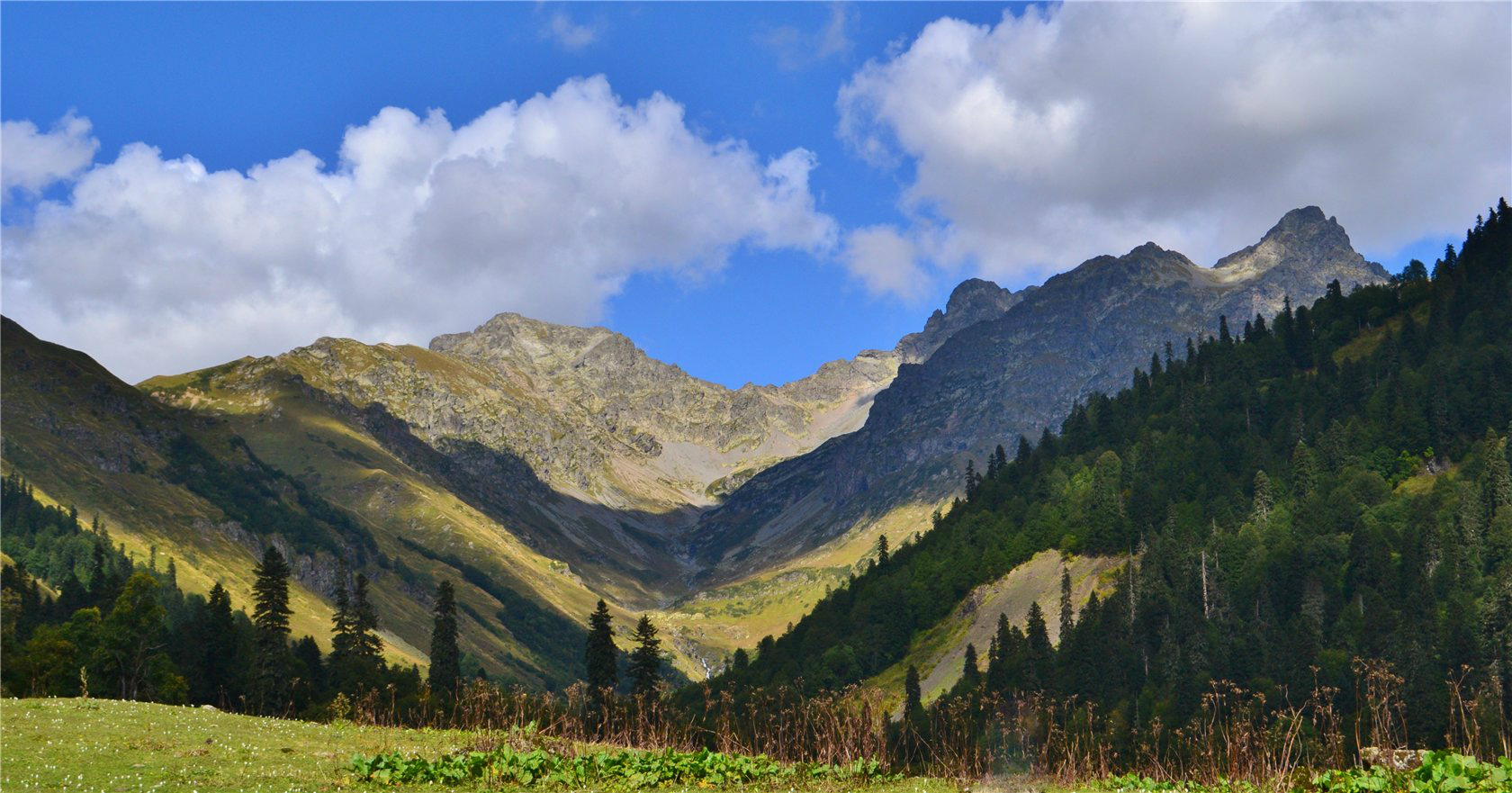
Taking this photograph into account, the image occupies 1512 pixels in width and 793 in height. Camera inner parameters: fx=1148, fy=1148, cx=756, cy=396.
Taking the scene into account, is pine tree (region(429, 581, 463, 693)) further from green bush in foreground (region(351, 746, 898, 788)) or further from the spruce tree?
green bush in foreground (region(351, 746, 898, 788))

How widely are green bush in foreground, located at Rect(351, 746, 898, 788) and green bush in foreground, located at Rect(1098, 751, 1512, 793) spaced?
551 inches

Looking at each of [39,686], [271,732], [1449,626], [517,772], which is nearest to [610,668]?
[39,686]

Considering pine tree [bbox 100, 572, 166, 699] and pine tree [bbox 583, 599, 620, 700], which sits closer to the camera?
pine tree [bbox 100, 572, 166, 699]

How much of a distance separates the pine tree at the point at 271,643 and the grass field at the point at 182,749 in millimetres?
84995

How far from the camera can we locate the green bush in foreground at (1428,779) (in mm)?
37000

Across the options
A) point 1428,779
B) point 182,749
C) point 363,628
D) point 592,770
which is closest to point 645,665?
point 363,628

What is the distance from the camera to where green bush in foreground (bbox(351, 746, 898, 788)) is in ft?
140

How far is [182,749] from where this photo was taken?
46.5 m

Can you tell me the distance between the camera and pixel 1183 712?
198250mm

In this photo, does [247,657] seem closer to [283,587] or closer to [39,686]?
[283,587]

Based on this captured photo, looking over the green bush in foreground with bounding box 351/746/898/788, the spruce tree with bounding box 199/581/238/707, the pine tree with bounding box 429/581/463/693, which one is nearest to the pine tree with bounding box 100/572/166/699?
the spruce tree with bounding box 199/581/238/707

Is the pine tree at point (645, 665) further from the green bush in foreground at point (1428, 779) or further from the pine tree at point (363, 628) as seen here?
the green bush in foreground at point (1428, 779)

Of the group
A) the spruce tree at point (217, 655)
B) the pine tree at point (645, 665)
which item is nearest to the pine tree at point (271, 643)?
the spruce tree at point (217, 655)

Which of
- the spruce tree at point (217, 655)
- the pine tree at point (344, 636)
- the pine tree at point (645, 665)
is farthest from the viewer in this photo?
the pine tree at point (344, 636)
